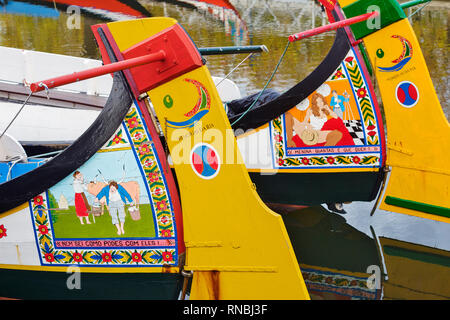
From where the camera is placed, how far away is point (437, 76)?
12000 mm

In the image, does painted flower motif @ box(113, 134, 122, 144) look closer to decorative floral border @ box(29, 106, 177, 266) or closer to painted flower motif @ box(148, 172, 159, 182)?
decorative floral border @ box(29, 106, 177, 266)

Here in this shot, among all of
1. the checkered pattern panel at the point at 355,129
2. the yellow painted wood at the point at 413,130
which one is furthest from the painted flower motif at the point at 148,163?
the yellow painted wood at the point at 413,130

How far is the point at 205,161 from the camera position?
4.21m

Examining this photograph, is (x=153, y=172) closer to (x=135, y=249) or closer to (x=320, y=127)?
(x=135, y=249)

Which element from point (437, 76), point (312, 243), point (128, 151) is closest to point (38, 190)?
point (128, 151)

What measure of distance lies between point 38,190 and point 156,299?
1.30 meters

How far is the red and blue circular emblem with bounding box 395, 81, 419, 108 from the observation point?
611 cm

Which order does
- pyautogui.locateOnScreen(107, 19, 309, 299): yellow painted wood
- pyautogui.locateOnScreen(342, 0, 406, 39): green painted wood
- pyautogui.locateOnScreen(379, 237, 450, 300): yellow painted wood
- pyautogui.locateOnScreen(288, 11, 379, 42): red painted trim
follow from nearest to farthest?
pyautogui.locateOnScreen(107, 19, 309, 299): yellow painted wood < pyautogui.locateOnScreen(288, 11, 379, 42): red painted trim < pyautogui.locateOnScreen(379, 237, 450, 300): yellow painted wood < pyautogui.locateOnScreen(342, 0, 406, 39): green painted wood

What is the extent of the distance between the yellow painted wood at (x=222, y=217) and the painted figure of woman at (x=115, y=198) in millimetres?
447

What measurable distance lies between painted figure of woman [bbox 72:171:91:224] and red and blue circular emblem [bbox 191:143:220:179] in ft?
2.82

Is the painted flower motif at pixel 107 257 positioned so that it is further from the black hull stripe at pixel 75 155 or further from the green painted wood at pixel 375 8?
the green painted wood at pixel 375 8

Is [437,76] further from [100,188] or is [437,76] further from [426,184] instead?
[100,188]

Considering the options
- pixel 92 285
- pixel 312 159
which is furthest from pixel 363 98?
pixel 92 285

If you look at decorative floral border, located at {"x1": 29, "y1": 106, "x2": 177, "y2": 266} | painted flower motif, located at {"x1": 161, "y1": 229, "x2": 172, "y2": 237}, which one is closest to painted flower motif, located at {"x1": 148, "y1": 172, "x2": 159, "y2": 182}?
decorative floral border, located at {"x1": 29, "y1": 106, "x2": 177, "y2": 266}
